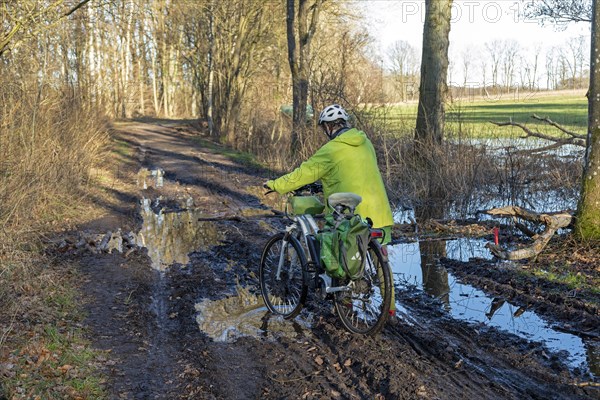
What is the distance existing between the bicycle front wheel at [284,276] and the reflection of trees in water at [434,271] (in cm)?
167

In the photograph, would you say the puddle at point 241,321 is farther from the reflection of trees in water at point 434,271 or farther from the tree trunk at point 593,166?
the tree trunk at point 593,166

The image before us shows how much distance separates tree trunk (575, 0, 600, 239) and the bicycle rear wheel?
4007 mm

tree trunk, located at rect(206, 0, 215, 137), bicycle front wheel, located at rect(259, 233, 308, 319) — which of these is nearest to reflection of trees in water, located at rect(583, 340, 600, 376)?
bicycle front wheel, located at rect(259, 233, 308, 319)

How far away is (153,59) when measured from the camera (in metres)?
53.0

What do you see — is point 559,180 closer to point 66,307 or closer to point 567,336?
point 567,336

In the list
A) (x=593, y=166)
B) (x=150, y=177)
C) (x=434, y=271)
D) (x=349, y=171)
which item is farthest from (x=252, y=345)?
(x=150, y=177)

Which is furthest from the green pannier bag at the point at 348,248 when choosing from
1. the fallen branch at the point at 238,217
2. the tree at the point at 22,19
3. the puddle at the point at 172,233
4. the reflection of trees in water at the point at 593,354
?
the tree at the point at 22,19

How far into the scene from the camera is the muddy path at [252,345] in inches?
197

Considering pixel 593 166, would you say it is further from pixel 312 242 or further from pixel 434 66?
pixel 434 66

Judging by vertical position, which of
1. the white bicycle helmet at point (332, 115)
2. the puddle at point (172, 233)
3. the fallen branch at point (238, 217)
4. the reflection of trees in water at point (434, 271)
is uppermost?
the white bicycle helmet at point (332, 115)

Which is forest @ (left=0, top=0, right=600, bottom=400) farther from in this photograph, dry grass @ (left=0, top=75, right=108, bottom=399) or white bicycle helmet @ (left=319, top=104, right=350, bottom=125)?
white bicycle helmet @ (left=319, top=104, right=350, bottom=125)

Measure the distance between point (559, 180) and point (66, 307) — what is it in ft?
34.0

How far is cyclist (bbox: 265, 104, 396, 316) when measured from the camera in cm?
627

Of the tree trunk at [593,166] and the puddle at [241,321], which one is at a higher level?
the tree trunk at [593,166]
